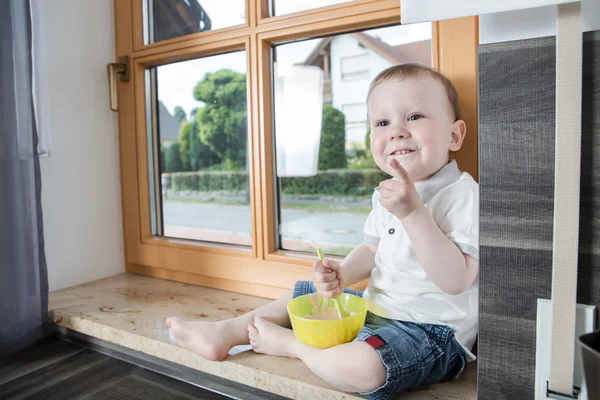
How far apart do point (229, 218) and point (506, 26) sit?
963 millimetres

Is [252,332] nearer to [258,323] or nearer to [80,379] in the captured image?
[258,323]

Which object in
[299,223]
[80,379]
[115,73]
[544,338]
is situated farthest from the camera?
[115,73]

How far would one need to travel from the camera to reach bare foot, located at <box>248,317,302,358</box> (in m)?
0.87

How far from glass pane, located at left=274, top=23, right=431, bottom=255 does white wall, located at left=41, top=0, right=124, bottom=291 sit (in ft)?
1.98

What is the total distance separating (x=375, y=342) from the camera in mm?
742

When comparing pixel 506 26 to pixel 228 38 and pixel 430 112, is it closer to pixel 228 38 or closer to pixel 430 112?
pixel 430 112

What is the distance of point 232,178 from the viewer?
56.2 inches

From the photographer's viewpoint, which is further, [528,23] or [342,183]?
[342,183]

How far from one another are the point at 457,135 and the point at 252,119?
0.57 metres

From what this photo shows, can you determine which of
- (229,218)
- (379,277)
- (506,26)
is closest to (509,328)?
(379,277)

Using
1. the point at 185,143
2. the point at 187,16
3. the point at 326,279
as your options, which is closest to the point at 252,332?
the point at 326,279

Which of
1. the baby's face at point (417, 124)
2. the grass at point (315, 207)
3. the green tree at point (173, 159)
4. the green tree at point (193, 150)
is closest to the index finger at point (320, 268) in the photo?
the baby's face at point (417, 124)

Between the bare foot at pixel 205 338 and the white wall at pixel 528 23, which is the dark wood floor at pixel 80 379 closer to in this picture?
the bare foot at pixel 205 338

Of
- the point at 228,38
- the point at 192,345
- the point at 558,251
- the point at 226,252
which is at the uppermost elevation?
the point at 228,38
